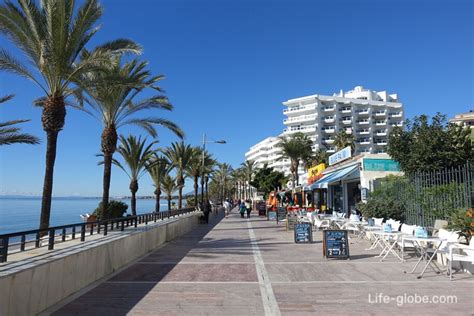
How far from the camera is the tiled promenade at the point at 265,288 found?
566 cm

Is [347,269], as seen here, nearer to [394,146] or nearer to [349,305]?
[349,305]

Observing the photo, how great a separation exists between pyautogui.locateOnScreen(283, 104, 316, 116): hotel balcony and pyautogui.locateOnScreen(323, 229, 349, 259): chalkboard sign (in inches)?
3517

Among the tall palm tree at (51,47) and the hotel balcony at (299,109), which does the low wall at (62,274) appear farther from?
the hotel balcony at (299,109)

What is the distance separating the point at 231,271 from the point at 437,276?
4.16 meters

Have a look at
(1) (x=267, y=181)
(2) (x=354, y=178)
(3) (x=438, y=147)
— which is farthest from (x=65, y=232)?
(1) (x=267, y=181)

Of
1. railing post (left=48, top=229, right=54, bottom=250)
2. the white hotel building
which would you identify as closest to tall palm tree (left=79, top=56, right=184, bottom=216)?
railing post (left=48, top=229, right=54, bottom=250)

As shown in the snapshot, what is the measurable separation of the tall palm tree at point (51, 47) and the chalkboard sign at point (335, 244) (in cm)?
725

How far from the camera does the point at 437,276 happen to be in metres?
7.87

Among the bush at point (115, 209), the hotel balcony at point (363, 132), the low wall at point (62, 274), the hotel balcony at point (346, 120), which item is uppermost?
the hotel balcony at point (346, 120)

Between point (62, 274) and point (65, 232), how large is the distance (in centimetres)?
191

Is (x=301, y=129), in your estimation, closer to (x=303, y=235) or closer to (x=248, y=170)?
(x=248, y=170)

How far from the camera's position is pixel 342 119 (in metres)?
99.8

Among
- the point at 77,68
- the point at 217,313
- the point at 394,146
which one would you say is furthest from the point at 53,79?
the point at 394,146

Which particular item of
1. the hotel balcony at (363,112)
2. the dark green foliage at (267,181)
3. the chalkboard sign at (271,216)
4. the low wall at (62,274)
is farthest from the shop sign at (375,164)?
the hotel balcony at (363,112)
